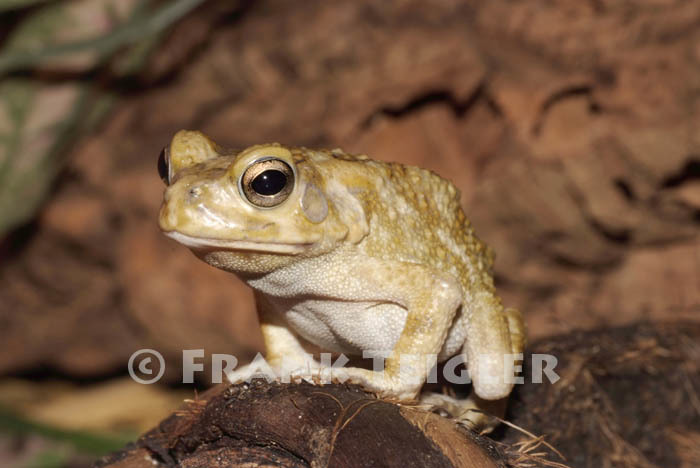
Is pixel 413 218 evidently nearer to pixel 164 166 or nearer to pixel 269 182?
pixel 269 182

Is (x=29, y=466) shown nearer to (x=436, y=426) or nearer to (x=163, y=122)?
(x=163, y=122)

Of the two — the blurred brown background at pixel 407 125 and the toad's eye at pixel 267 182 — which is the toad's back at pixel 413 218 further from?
the blurred brown background at pixel 407 125

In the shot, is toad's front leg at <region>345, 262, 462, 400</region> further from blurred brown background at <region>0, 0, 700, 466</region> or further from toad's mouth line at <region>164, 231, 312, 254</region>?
blurred brown background at <region>0, 0, 700, 466</region>

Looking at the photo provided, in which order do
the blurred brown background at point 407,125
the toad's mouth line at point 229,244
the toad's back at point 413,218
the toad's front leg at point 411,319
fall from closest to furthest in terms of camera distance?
the toad's mouth line at point 229,244 < the toad's front leg at point 411,319 < the toad's back at point 413,218 < the blurred brown background at point 407,125

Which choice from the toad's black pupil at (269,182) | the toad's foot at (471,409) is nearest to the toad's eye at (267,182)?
the toad's black pupil at (269,182)

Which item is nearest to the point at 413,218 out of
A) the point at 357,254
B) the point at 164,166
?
the point at 357,254

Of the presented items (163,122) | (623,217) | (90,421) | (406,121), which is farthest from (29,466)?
(623,217)
